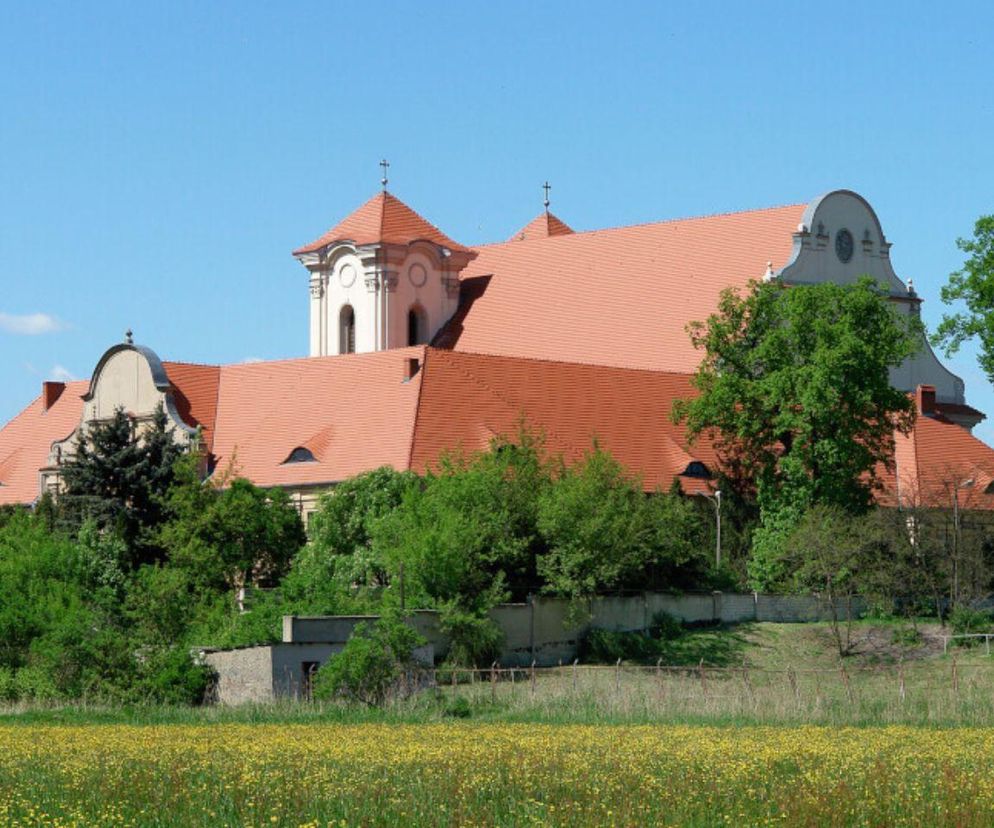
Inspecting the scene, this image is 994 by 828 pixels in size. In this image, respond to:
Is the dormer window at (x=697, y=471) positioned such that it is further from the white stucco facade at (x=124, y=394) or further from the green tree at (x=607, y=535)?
the white stucco facade at (x=124, y=394)

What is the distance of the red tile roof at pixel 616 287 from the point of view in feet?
254

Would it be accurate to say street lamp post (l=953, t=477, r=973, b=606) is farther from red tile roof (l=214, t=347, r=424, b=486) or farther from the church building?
red tile roof (l=214, t=347, r=424, b=486)

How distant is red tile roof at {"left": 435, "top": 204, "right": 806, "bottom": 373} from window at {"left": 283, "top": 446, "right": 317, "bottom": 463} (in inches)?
554

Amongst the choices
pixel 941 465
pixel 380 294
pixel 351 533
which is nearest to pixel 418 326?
pixel 380 294

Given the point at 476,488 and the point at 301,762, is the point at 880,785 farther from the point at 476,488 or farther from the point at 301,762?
the point at 476,488

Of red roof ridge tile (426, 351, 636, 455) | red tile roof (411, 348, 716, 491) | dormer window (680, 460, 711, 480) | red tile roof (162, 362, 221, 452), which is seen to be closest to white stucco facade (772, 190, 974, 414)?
red tile roof (411, 348, 716, 491)

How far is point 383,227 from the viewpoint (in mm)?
84562

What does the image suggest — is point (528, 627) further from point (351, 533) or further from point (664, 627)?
point (351, 533)

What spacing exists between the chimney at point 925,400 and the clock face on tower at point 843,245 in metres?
4.80

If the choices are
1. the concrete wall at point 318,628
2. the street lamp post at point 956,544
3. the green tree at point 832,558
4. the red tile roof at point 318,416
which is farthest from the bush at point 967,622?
the concrete wall at point 318,628

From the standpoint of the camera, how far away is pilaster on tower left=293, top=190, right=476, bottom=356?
275 ft

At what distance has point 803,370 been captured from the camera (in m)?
63.0

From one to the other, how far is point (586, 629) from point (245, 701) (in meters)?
12.1

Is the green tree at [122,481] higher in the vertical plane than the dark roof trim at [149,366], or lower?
lower
